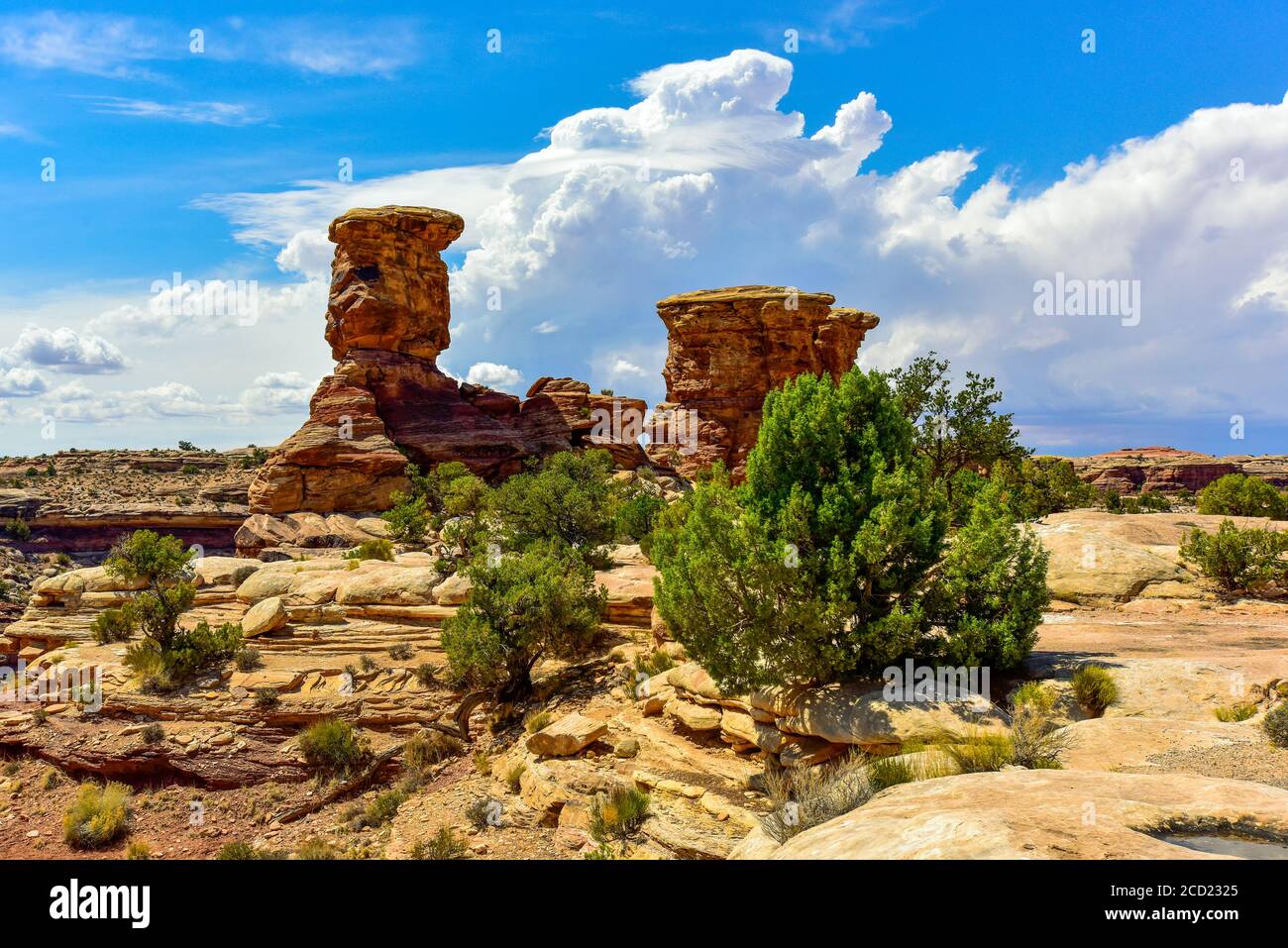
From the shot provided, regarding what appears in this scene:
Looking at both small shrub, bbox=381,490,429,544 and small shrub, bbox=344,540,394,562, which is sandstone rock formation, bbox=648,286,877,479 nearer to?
small shrub, bbox=381,490,429,544

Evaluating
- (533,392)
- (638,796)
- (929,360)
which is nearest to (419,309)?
(533,392)

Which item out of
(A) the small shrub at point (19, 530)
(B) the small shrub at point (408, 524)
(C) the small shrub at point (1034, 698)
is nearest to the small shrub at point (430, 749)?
(C) the small shrub at point (1034, 698)

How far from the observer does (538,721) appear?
60.3ft

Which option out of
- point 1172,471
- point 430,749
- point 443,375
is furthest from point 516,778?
point 1172,471

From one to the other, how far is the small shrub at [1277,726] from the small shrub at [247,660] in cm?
2393

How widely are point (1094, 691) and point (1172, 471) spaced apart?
93288 mm

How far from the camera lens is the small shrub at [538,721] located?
60.2 feet

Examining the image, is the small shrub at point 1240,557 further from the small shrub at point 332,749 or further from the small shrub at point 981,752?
the small shrub at point 332,749

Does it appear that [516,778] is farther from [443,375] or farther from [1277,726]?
[443,375]

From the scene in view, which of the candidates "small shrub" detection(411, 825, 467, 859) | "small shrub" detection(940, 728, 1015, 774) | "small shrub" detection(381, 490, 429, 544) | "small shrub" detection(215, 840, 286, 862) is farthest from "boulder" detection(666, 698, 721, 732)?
"small shrub" detection(381, 490, 429, 544)

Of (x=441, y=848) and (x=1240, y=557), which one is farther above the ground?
(x=1240, y=557)

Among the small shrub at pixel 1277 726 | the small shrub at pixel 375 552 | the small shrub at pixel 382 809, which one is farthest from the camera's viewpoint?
the small shrub at pixel 375 552
